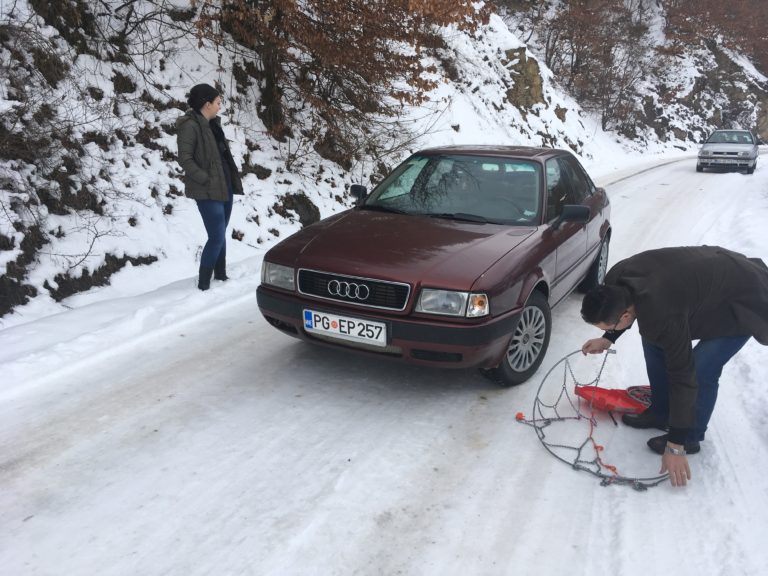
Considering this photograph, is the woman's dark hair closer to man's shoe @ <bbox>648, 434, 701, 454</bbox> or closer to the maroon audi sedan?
the maroon audi sedan

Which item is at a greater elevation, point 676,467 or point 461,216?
point 461,216

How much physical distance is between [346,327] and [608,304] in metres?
1.51

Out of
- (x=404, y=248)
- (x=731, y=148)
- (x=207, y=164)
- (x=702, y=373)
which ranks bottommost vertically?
(x=702, y=373)

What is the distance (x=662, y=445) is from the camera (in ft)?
10.3

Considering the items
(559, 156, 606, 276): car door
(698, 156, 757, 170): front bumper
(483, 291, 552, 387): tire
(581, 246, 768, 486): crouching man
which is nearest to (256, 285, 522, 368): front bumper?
(483, 291, 552, 387): tire

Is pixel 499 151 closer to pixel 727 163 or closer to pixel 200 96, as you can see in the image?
pixel 200 96

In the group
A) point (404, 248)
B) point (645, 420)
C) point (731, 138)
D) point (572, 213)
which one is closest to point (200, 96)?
point (404, 248)

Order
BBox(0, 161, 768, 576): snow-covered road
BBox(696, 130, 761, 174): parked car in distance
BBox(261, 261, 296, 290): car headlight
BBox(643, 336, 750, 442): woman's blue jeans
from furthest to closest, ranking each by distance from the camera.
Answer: BBox(696, 130, 761, 174): parked car in distance, BBox(261, 261, 296, 290): car headlight, BBox(643, 336, 750, 442): woman's blue jeans, BBox(0, 161, 768, 576): snow-covered road

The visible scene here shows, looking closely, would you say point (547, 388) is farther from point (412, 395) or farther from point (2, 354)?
point (2, 354)

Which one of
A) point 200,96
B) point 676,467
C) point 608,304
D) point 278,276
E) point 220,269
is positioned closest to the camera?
point 608,304

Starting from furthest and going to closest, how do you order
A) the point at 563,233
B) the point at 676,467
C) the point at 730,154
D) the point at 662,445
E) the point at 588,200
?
the point at 730,154, the point at 588,200, the point at 563,233, the point at 662,445, the point at 676,467

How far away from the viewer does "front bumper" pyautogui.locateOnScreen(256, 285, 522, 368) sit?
3289 mm

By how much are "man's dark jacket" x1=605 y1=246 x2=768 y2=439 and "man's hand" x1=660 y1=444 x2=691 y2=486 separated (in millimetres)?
137

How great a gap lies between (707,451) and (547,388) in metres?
1.01
